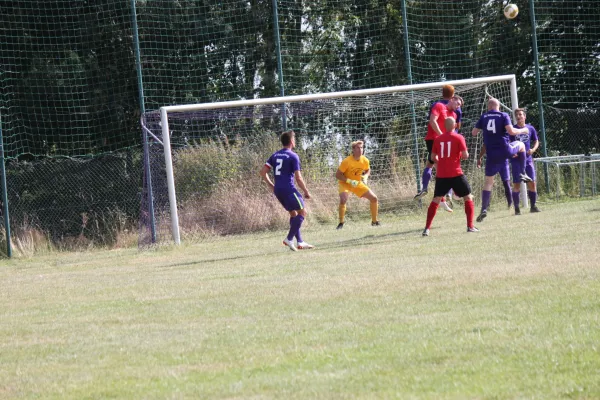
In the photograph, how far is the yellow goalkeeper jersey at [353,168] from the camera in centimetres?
1878

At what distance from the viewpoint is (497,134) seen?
1697 centimetres

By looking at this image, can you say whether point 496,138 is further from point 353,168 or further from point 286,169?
point 286,169

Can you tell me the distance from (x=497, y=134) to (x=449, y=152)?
2.87 m

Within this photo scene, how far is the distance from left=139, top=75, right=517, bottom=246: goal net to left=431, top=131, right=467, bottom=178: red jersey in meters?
5.76

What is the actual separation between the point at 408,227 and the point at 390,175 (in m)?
4.41

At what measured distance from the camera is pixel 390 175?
70.0 feet

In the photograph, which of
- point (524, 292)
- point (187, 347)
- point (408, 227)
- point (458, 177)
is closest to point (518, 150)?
point (408, 227)

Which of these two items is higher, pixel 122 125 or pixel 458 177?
pixel 122 125

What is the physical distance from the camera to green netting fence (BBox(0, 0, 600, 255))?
79.4ft

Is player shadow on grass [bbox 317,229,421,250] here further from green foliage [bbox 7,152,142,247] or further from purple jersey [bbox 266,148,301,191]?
green foliage [bbox 7,152,142,247]

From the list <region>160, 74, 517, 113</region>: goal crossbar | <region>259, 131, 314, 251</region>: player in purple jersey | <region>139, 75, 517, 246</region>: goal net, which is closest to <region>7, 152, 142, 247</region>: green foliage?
<region>139, 75, 517, 246</region>: goal net

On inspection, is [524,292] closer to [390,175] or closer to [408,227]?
[408,227]

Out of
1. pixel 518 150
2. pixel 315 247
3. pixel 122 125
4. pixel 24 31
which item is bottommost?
pixel 315 247

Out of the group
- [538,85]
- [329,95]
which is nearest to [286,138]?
[329,95]
